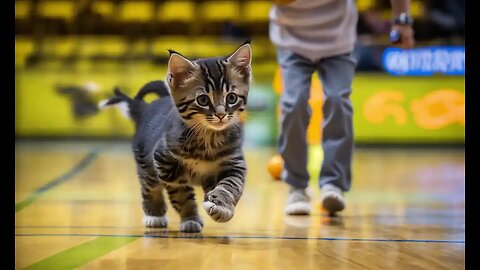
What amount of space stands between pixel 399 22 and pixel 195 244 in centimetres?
105

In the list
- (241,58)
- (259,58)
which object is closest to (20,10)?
(241,58)

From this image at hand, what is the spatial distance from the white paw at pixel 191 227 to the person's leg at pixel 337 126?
55cm

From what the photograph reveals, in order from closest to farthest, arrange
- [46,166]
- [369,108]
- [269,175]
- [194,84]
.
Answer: [194,84]
[269,175]
[46,166]
[369,108]

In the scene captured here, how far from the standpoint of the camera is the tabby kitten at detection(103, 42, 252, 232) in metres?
1.76

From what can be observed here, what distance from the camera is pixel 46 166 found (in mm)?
4043

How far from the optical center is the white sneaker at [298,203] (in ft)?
7.77

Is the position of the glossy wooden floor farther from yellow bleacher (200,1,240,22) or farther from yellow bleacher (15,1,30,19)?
yellow bleacher (200,1,240,22)

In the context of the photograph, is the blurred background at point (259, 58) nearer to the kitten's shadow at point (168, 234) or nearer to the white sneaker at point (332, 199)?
the white sneaker at point (332, 199)

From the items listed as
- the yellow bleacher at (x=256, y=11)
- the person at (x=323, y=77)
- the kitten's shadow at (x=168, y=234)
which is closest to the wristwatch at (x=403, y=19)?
the person at (x=323, y=77)

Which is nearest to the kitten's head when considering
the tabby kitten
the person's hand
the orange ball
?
the tabby kitten

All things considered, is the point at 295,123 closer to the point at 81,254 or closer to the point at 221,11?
the point at 81,254

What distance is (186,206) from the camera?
201cm
